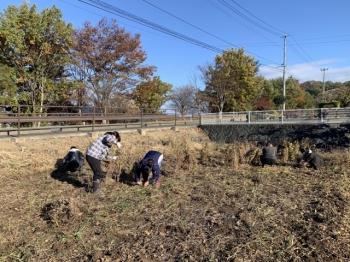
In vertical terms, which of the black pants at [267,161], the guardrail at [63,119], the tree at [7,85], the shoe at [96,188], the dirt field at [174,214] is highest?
the tree at [7,85]

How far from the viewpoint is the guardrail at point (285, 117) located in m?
14.2

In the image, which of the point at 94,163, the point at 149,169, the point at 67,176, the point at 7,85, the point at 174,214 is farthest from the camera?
the point at 7,85

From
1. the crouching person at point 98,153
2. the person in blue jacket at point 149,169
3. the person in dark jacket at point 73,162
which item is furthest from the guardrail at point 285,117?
the crouching person at point 98,153

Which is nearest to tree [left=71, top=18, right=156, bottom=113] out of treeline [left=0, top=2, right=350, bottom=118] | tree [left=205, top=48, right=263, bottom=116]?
treeline [left=0, top=2, right=350, bottom=118]

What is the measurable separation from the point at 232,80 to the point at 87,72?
652 inches

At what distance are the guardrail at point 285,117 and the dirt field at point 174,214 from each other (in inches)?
315

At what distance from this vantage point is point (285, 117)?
15609 mm

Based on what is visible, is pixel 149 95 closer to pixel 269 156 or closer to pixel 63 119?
pixel 63 119

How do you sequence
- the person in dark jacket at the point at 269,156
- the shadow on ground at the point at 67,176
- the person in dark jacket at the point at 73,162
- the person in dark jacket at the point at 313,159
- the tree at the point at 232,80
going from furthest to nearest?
the tree at the point at 232,80
the person in dark jacket at the point at 269,156
the person in dark jacket at the point at 313,159
the person in dark jacket at the point at 73,162
the shadow on ground at the point at 67,176

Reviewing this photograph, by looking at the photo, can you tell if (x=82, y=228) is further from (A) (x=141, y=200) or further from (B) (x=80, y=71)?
(B) (x=80, y=71)

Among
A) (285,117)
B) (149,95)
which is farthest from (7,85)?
(285,117)

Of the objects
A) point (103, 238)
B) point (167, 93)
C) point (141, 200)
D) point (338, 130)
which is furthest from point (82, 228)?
point (167, 93)

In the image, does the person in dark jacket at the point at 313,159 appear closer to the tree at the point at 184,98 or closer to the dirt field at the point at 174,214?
the dirt field at the point at 174,214

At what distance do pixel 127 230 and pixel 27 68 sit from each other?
52.0 feet
